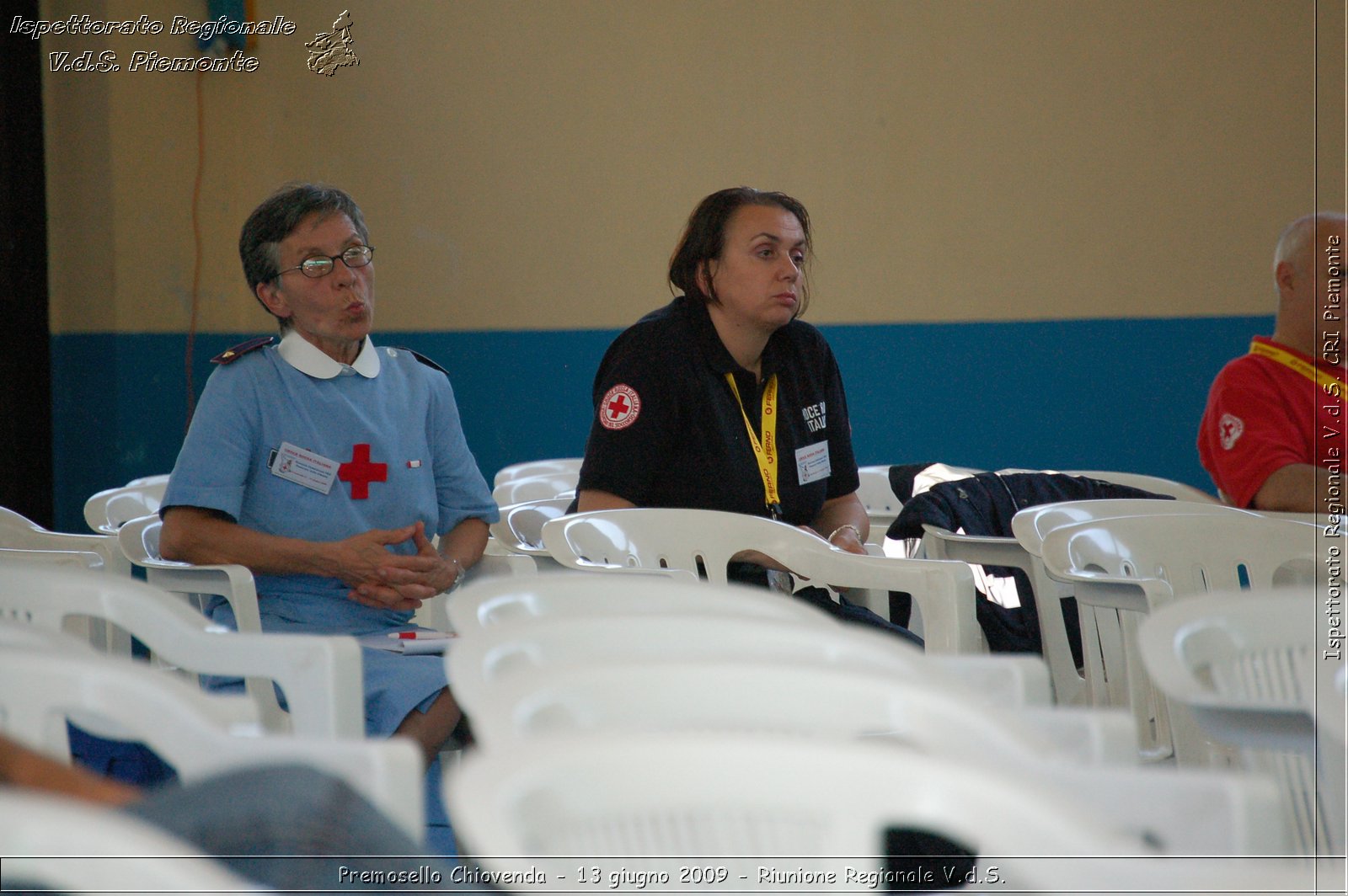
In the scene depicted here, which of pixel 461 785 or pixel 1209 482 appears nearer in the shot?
pixel 461 785

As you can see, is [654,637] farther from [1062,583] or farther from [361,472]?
[1062,583]

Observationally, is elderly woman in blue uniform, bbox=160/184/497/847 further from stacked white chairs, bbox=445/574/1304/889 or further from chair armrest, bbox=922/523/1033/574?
chair armrest, bbox=922/523/1033/574

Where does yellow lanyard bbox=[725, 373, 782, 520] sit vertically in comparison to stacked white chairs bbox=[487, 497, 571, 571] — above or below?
above

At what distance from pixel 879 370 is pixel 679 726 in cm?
433

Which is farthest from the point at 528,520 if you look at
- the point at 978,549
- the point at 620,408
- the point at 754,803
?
the point at 754,803

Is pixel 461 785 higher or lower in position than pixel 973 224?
lower

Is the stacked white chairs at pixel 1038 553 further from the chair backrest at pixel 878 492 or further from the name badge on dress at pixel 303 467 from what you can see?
the name badge on dress at pixel 303 467

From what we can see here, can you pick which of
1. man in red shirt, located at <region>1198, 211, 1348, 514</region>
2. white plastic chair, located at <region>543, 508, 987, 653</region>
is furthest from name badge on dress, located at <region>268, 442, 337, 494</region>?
man in red shirt, located at <region>1198, 211, 1348, 514</region>

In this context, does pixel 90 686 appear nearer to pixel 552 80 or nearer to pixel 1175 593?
pixel 1175 593

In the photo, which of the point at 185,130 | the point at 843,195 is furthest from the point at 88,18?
the point at 843,195

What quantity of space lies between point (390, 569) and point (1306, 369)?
1.91 metres

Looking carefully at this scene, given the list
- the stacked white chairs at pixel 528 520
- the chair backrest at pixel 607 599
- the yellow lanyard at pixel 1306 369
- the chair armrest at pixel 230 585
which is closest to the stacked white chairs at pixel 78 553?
the chair armrest at pixel 230 585

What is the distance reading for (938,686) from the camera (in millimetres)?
978

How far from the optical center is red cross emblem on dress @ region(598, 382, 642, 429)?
2479 mm
